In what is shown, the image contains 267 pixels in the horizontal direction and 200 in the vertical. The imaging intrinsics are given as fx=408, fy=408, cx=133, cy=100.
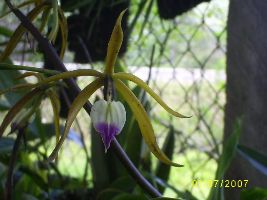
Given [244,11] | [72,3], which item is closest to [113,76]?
[244,11]

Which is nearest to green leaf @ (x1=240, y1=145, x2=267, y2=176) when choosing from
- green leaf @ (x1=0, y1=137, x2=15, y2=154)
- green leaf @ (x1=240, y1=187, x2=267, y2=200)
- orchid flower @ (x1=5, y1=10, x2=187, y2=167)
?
green leaf @ (x1=240, y1=187, x2=267, y2=200)

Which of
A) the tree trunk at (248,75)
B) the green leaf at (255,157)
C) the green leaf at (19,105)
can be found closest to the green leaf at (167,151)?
the tree trunk at (248,75)

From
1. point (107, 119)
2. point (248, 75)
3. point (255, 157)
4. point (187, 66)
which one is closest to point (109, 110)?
point (107, 119)

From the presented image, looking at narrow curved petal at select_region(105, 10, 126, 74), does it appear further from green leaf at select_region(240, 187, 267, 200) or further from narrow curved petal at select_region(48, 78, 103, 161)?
green leaf at select_region(240, 187, 267, 200)

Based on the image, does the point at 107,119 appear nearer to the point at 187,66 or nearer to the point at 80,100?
the point at 80,100

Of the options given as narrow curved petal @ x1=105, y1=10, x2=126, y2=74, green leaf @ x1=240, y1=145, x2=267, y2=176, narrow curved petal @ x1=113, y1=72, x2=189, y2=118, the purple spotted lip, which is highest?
narrow curved petal @ x1=105, y1=10, x2=126, y2=74

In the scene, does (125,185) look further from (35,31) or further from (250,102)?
(35,31)
